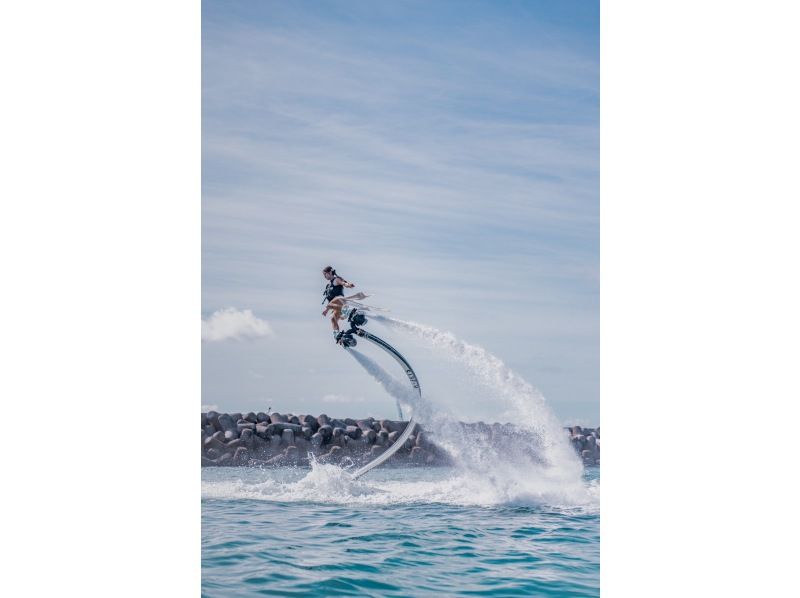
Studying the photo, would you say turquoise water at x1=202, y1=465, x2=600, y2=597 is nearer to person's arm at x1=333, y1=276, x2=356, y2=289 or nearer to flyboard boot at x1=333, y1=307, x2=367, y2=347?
flyboard boot at x1=333, y1=307, x2=367, y2=347

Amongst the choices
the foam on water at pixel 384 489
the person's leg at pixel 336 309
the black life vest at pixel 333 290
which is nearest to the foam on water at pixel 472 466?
the foam on water at pixel 384 489

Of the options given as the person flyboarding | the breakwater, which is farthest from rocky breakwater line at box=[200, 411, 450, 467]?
the person flyboarding

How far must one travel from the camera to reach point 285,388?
6.52 metres

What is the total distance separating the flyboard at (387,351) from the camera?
258 inches

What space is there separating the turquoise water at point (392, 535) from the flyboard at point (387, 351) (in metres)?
0.08

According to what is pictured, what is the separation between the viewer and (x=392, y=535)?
6184 millimetres

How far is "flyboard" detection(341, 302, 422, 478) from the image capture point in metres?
6.55

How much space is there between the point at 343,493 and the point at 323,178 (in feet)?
6.97

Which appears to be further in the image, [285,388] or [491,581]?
[285,388]

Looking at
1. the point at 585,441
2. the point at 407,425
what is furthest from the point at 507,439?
the point at 407,425

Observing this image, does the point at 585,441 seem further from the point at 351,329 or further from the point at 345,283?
the point at 345,283

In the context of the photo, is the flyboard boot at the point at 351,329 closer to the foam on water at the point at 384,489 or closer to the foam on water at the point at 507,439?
the foam on water at the point at 507,439
